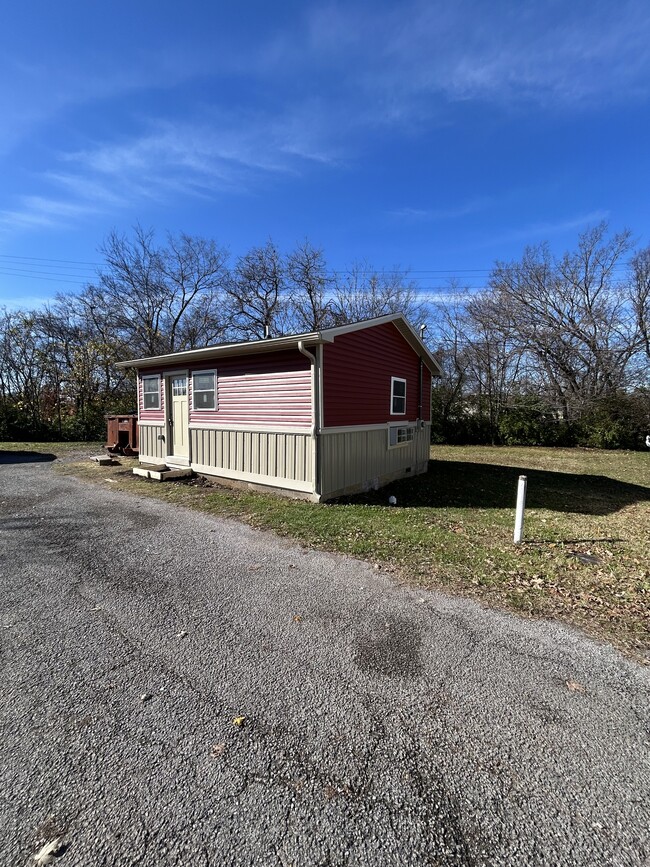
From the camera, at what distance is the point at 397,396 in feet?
32.0

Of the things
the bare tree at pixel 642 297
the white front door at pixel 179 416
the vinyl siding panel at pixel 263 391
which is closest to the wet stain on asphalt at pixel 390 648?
the vinyl siding panel at pixel 263 391

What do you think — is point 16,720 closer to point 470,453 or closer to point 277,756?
point 277,756

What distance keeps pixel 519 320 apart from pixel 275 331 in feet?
46.7

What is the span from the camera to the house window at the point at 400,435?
31.1ft

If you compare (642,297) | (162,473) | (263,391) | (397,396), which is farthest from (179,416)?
(642,297)

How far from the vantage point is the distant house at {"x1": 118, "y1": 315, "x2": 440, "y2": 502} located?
7262 millimetres

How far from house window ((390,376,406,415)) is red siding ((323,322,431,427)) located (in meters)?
0.11

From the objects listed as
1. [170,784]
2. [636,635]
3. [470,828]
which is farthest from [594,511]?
[170,784]

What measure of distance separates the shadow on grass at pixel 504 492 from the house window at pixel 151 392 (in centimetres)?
591

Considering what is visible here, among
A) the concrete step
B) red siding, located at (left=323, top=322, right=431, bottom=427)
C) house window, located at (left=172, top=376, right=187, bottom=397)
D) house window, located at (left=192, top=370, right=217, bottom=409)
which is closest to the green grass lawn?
the concrete step

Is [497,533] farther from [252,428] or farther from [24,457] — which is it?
[24,457]

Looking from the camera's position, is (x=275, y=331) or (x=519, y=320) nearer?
(x=519, y=320)

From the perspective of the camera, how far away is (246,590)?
12.4 ft

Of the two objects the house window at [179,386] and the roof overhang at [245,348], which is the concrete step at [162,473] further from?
the roof overhang at [245,348]
